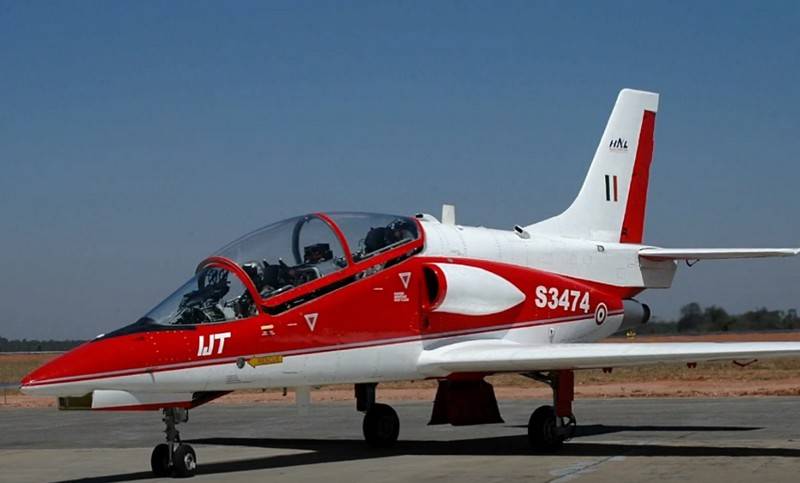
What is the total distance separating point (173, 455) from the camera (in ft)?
42.7

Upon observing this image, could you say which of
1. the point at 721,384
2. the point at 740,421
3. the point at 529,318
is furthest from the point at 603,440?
the point at 721,384

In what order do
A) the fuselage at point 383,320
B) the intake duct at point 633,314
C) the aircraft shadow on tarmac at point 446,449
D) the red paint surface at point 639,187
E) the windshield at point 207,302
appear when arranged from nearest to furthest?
the fuselage at point 383,320 → the windshield at point 207,302 → the aircraft shadow on tarmac at point 446,449 → the intake duct at point 633,314 → the red paint surface at point 639,187

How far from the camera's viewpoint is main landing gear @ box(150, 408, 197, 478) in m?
13.0

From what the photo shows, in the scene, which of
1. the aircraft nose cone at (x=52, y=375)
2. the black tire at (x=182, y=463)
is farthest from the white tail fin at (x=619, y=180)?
the aircraft nose cone at (x=52, y=375)

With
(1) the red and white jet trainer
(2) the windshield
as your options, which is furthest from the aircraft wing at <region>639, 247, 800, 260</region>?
(2) the windshield

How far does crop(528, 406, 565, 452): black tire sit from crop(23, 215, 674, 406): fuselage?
134 cm

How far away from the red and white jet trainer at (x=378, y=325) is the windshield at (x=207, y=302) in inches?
0.6

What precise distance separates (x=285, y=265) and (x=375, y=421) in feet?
11.7

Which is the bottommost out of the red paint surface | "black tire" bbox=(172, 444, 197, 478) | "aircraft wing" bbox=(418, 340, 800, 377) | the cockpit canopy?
"black tire" bbox=(172, 444, 197, 478)

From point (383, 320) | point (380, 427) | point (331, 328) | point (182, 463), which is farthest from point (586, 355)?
point (182, 463)

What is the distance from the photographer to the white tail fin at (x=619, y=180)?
19812 millimetres

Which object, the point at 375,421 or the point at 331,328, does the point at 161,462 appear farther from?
the point at 375,421

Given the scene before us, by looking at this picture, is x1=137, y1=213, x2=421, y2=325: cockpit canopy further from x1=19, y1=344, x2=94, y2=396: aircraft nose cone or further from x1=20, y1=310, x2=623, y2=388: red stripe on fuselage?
x1=19, y1=344, x2=94, y2=396: aircraft nose cone

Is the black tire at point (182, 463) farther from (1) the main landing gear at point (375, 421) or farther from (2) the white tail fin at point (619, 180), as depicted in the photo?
(2) the white tail fin at point (619, 180)
